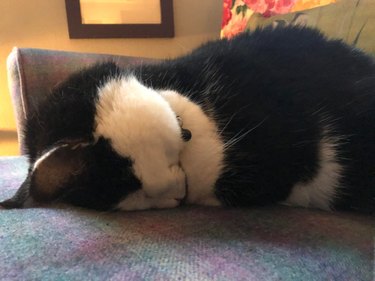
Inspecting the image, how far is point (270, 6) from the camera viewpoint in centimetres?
123

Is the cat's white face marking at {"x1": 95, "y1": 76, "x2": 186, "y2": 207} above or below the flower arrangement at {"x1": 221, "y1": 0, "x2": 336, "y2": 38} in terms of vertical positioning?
below

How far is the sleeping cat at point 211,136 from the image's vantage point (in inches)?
22.9

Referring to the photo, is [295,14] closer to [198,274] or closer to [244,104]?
[244,104]

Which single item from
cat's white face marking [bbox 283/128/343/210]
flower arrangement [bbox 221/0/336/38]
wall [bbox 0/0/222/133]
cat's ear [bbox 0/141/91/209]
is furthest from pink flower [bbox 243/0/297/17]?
cat's ear [bbox 0/141/91/209]

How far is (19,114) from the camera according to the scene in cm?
102

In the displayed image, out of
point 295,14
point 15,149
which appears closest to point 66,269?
point 295,14

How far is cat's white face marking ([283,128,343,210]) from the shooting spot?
0.67 m

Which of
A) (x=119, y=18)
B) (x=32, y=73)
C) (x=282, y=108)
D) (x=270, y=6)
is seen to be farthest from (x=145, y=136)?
(x=119, y=18)

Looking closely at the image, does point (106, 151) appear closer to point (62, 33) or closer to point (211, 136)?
point (211, 136)

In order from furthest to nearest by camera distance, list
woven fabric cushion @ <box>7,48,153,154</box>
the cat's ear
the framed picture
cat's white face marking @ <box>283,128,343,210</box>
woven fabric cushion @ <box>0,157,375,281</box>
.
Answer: the framed picture → woven fabric cushion @ <box>7,48,153,154</box> → cat's white face marking @ <box>283,128,343,210</box> → the cat's ear → woven fabric cushion @ <box>0,157,375,281</box>

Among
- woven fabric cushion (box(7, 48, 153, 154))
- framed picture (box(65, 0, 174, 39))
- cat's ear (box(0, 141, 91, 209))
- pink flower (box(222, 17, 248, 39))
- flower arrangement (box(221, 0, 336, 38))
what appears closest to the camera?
cat's ear (box(0, 141, 91, 209))

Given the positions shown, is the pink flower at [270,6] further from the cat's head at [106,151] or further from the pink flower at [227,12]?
the cat's head at [106,151]

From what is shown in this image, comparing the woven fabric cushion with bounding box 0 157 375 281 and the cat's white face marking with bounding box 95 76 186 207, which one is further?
the cat's white face marking with bounding box 95 76 186 207

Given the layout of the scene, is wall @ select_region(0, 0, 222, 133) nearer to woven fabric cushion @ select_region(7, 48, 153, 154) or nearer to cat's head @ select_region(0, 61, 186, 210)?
woven fabric cushion @ select_region(7, 48, 153, 154)
